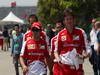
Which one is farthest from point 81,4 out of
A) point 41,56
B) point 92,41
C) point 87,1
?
point 41,56

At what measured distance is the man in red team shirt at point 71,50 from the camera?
25.4ft

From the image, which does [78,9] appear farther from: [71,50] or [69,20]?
[69,20]

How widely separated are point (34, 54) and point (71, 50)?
1.05 m

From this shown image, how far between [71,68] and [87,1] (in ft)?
124

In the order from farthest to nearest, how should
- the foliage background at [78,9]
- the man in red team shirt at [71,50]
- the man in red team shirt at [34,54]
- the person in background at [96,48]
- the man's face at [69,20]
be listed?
the foliage background at [78,9]
the person in background at [96,48]
the man in red team shirt at [34,54]
the man in red team shirt at [71,50]
the man's face at [69,20]

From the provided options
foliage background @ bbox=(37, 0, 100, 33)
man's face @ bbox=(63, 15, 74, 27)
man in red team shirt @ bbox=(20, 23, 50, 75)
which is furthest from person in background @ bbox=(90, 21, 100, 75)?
foliage background @ bbox=(37, 0, 100, 33)

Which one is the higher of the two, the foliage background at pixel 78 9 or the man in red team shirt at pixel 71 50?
the man in red team shirt at pixel 71 50

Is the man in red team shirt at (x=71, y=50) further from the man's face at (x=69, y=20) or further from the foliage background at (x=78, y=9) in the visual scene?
the foliage background at (x=78, y=9)

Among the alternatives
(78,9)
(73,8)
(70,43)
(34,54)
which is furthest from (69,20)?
(78,9)

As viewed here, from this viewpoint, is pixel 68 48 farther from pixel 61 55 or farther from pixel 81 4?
pixel 81 4

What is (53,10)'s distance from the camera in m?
Result: 48.6

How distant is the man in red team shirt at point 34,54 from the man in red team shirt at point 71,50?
0.80m

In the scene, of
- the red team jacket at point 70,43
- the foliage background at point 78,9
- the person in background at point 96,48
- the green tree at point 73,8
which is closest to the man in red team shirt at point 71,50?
the red team jacket at point 70,43

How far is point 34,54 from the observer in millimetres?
8578
